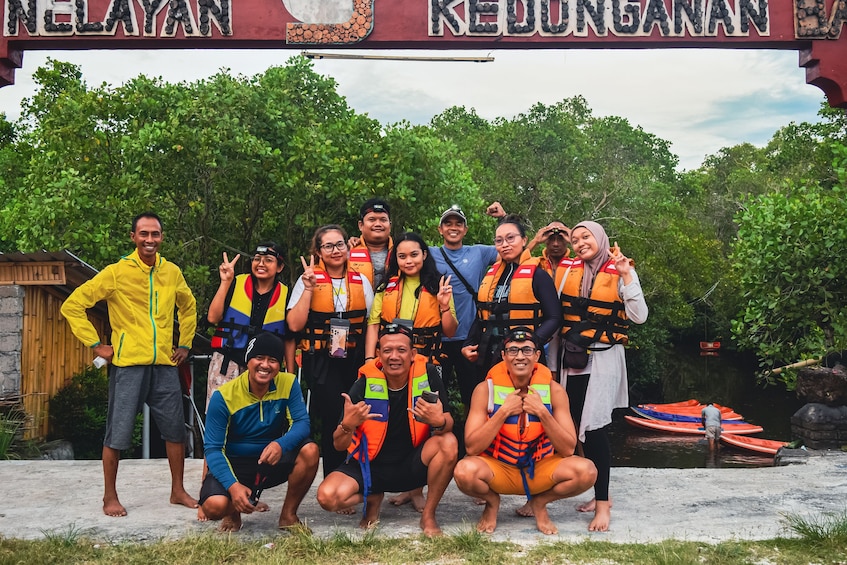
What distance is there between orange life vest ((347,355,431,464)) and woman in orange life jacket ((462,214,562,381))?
48 centimetres

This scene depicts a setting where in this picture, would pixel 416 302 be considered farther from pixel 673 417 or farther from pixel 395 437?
pixel 673 417

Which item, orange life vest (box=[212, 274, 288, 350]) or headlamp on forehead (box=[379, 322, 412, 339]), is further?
orange life vest (box=[212, 274, 288, 350])

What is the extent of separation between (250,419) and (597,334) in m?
2.18

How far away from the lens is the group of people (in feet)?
15.1

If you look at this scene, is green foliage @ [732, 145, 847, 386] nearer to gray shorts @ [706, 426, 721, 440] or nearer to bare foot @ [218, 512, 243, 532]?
bare foot @ [218, 512, 243, 532]

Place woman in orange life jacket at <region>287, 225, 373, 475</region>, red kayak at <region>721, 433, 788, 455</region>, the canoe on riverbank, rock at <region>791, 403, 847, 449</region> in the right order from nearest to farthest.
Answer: woman in orange life jacket at <region>287, 225, 373, 475</region> < rock at <region>791, 403, 847, 449</region> < red kayak at <region>721, 433, 788, 455</region> < the canoe on riverbank

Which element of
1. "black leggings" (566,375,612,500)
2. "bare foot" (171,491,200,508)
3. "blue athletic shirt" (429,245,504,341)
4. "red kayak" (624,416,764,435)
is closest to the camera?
"black leggings" (566,375,612,500)

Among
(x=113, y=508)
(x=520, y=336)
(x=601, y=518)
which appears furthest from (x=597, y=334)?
(x=113, y=508)

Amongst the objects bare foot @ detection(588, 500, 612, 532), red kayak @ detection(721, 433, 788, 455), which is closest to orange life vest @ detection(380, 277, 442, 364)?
bare foot @ detection(588, 500, 612, 532)

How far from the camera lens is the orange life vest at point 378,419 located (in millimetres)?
4758

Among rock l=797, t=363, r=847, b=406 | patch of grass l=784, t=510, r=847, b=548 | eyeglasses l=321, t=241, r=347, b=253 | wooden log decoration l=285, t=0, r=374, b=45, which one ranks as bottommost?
patch of grass l=784, t=510, r=847, b=548

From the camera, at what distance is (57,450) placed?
1041 centimetres

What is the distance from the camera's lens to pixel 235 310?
5.22 m

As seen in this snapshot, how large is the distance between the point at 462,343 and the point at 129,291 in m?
2.22
